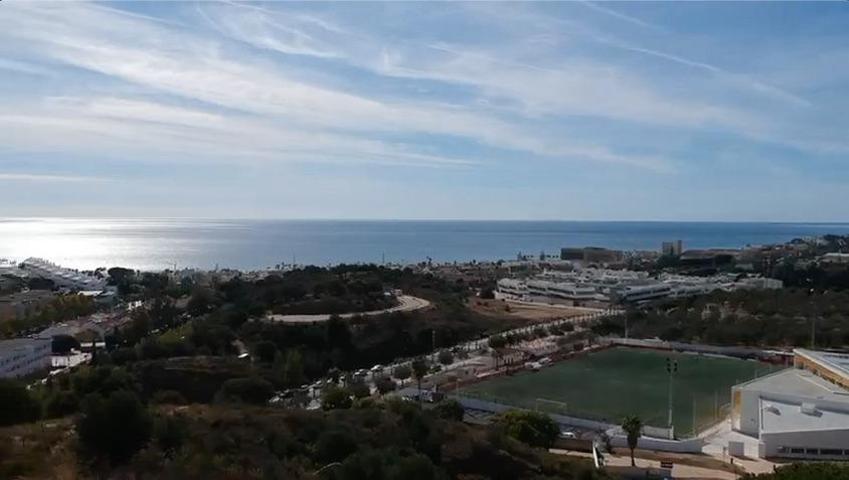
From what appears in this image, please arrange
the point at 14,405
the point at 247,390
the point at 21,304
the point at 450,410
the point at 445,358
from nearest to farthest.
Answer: the point at 14,405, the point at 450,410, the point at 247,390, the point at 445,358, the point at 21,304

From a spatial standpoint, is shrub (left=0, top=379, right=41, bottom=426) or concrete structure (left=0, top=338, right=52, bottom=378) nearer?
shrub (left=0, top=379, right=41, bottom=426)

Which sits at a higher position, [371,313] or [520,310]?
[371,313]

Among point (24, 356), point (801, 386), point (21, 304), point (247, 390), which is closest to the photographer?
point (247, 390)

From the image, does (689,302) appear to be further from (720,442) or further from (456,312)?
(720,442)

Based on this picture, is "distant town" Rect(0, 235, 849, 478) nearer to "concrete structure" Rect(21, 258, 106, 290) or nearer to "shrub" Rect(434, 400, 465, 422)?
"shrub" Rect(434, 400, 465, 422)

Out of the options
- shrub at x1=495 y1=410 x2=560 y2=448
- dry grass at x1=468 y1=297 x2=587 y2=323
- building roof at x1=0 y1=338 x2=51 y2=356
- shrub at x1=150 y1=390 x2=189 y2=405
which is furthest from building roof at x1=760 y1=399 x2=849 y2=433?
building roof at x1=0 y1=338 x2=51 y2=356

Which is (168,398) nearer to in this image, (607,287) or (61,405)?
(61,405)

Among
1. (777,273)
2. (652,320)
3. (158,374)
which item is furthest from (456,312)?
(777,273)

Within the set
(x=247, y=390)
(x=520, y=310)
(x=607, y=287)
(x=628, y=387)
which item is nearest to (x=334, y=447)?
(x=247, y=390)
